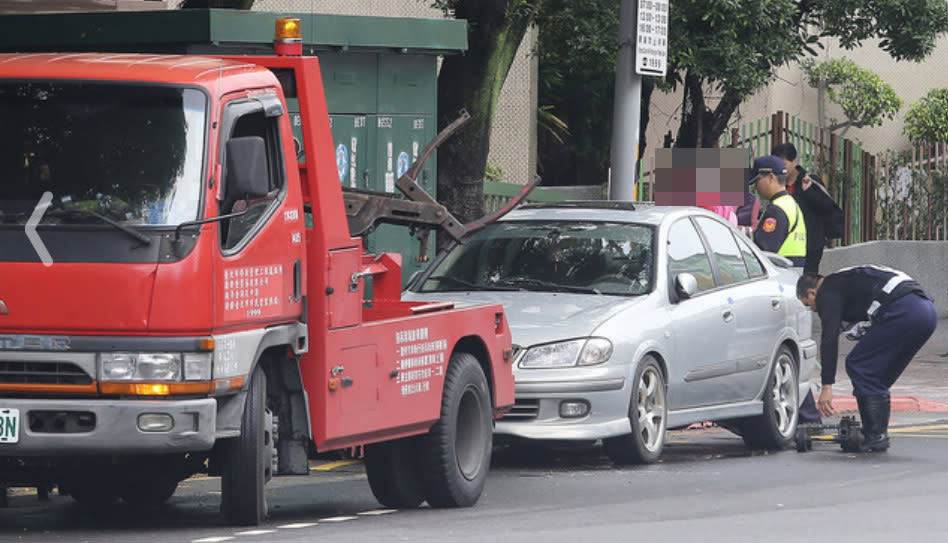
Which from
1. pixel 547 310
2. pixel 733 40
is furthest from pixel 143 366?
pixel 733 40

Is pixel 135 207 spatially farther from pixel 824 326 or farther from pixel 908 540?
pixel 824 326

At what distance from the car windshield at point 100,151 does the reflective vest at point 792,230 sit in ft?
25.9

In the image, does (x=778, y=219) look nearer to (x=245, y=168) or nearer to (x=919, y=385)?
(x=919, y=385)

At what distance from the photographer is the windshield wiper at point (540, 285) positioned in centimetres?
1181

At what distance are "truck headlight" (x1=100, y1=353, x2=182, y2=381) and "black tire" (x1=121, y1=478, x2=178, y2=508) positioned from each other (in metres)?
1.79

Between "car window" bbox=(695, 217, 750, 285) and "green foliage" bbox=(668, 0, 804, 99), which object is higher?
"green foliage" bbox=(668, 0, 804, 99)

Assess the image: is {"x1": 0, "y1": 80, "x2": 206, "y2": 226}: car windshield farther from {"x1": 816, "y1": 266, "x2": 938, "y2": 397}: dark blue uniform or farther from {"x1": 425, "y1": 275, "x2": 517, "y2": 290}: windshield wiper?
{"x1": 816, "y1": 266, "x2": 938, "y2": 397}: dark blue uniform

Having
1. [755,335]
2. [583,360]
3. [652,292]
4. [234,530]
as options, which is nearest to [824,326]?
[755,335]

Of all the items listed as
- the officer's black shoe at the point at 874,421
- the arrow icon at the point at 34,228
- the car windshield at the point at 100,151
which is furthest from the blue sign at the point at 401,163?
the arrow icon at the point at 34,228

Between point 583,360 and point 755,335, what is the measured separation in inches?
84.8

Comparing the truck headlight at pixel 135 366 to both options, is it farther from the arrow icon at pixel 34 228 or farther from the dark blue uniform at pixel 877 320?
the dark blue uniform at pixel 877 320

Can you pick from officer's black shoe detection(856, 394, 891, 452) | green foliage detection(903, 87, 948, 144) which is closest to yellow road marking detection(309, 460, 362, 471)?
officer's black shoe detection(856, 394, 891, 452)

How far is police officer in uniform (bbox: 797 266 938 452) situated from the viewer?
12461 mm

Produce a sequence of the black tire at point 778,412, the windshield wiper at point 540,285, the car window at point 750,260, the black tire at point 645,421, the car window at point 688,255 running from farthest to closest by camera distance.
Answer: the car window at point 750,260 < the black tire at point 778,412 < the car window at point 688,255 < the windshield wiper at point 540,285 < the black tire at point 645,421
